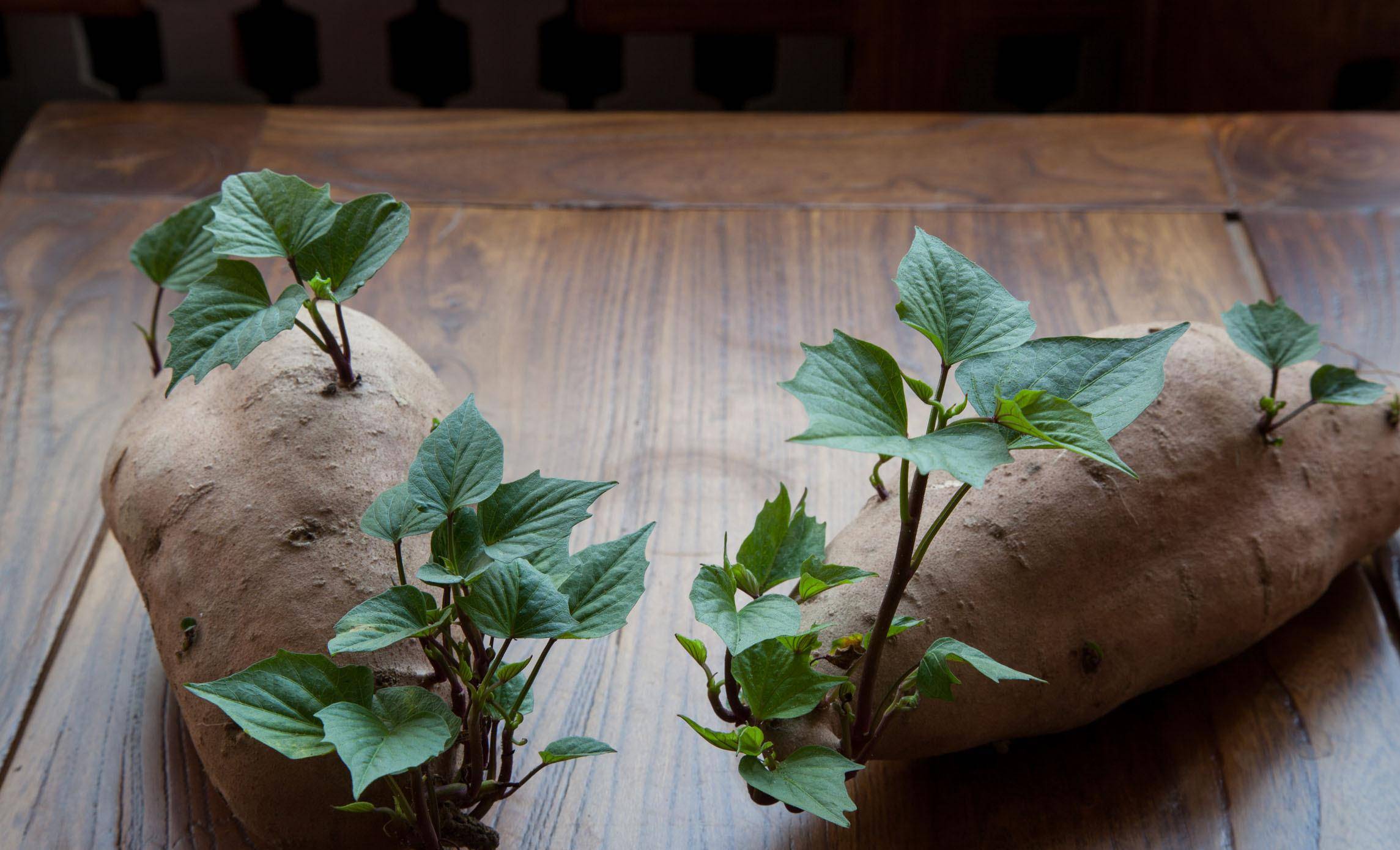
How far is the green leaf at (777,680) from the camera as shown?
1.98 feet

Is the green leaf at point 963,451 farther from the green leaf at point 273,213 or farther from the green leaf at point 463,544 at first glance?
the green leaf at point 273,213

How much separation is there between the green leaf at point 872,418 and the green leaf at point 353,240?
0.85 feet

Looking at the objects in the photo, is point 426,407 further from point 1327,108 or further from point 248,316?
point 1327,108

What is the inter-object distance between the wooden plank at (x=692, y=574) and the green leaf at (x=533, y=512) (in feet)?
0.68

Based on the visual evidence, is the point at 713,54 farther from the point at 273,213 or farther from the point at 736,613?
the point at 736,613

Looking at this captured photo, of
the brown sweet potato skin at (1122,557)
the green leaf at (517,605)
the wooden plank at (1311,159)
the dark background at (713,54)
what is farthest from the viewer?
the dark background at (713,54)

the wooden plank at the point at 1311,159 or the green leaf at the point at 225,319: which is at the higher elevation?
the green leaf at the point at 225,319

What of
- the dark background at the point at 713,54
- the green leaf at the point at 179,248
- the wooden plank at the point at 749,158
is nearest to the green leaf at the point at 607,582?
the green leaf at the point at 179,248

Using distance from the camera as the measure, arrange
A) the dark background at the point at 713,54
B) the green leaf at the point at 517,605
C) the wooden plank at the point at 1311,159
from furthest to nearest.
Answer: the dark background at the point at 713,54
the wooden plank at the point at 1311,159
the green leaf at the point at 517,605

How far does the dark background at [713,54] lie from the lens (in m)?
1.49

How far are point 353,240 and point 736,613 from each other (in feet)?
0.90

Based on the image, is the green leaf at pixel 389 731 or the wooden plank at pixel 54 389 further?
the wooden plank at pixel 54 389

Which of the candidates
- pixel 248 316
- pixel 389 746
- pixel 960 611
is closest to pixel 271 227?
pixel 248 316

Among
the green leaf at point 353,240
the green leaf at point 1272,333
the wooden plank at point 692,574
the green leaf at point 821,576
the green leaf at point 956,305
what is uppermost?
the green leaf at point 956,305
